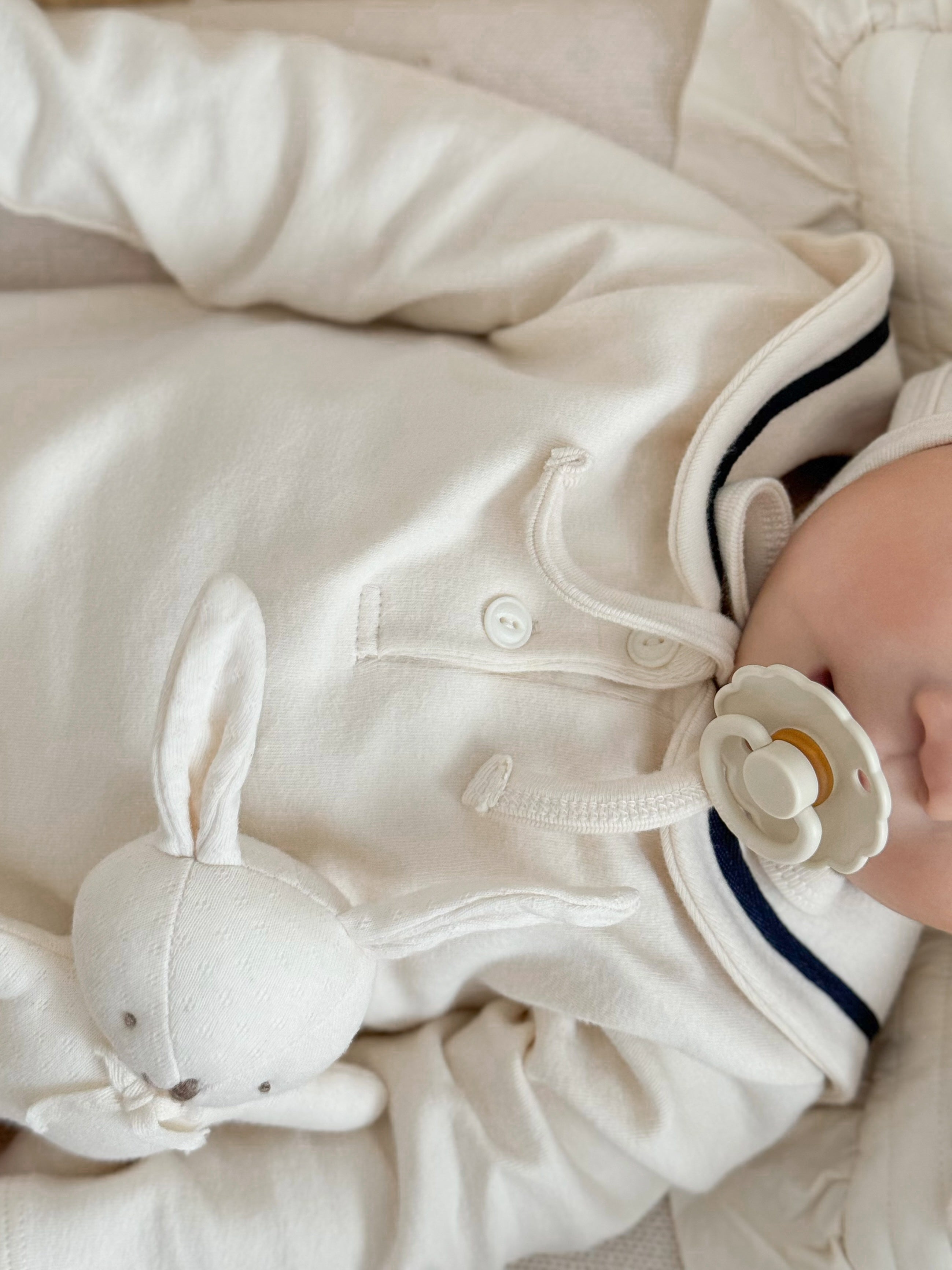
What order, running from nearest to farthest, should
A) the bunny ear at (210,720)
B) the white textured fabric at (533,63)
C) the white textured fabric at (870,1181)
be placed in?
the bunny ear at (210,720) → the white textured fabric at (870,1181) → the white textured fabric at (533,63)

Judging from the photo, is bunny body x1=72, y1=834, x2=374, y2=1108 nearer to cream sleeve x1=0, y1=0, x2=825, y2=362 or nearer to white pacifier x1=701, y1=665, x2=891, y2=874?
white pacifier x1=701, y1=665, x2=891, y2=874

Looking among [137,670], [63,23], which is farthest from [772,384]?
[63,23]

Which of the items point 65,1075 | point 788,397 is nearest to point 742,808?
point 788,397

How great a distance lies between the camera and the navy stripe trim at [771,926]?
80cm

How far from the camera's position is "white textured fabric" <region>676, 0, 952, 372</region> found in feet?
2.92

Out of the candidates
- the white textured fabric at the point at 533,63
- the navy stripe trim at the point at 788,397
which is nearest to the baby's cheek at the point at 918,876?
the navy stripe trim at the point at 788,397

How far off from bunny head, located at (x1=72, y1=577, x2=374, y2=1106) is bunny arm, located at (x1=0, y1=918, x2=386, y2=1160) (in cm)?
5

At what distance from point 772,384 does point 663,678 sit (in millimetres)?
238

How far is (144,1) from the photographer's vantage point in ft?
4.05

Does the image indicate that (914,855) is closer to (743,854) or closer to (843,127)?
(743,854)

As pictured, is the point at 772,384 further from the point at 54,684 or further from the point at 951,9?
the point at 54,684

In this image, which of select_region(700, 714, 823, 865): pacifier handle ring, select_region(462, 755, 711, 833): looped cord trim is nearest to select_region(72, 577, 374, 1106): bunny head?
select_region(462, 755, 711, 833): looped cord trim

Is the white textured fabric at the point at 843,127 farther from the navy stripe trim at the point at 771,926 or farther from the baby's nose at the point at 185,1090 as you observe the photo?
the baby's nose at the point at 185,1090

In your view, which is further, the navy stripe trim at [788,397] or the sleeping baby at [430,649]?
the navy stripe trim at [788,397]
